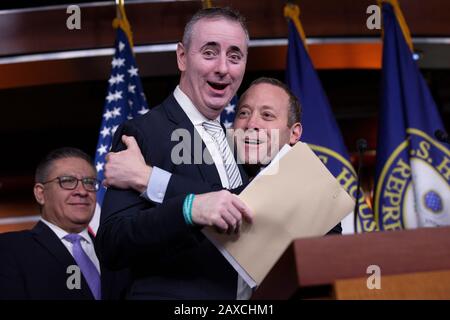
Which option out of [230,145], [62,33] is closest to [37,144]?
[62,33]

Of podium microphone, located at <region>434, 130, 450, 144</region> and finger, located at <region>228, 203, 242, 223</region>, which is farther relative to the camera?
podium microphone, located at <region>434, 130, 450, 144</region>

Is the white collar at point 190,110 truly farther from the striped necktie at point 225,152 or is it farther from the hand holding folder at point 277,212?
the hand holding folder at point 277,212

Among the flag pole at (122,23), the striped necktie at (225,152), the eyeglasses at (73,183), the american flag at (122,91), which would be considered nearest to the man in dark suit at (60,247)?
the eyeglasses at (73,183)

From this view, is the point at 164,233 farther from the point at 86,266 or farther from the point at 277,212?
the point at 86,266

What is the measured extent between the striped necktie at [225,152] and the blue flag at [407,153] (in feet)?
6.92

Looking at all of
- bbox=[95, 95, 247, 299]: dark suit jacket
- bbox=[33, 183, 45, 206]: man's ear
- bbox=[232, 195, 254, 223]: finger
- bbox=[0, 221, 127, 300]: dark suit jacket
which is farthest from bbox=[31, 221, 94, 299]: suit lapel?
bbox=[232, 195, 254, 223]: finger

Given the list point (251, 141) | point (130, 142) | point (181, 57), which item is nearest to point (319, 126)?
point (251, 141)

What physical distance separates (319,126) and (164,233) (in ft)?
8.66

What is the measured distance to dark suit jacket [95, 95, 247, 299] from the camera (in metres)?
1.57

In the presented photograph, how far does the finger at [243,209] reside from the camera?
1.52 metres

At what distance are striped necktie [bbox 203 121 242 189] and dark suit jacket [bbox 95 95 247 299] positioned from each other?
0.20 feet

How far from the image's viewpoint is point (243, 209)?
1532 mm

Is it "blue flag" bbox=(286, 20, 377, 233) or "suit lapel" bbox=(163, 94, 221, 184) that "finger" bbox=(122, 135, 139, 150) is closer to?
"suit lapel" bbox=(163, 94, 221, 184)
